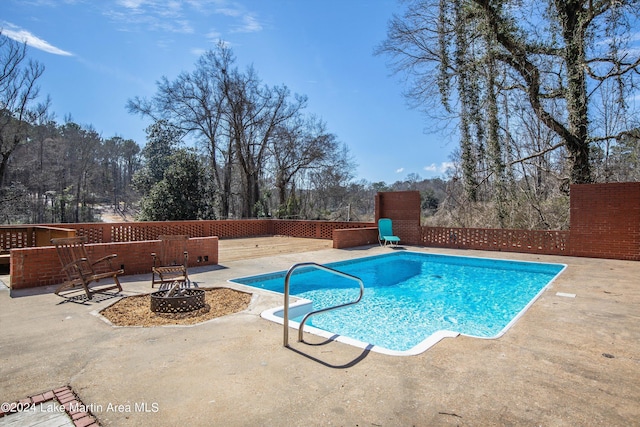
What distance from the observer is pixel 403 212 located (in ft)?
39.8

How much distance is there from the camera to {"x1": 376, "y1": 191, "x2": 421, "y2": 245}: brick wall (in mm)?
11945

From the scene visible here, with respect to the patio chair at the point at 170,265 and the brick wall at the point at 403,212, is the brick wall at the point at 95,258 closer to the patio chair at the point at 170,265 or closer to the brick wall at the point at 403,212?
the patio chair at the point at 170,265

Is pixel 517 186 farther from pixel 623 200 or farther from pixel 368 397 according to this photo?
pixel 368 397

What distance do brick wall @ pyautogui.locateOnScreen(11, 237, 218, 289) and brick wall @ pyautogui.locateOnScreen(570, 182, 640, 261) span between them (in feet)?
30.0

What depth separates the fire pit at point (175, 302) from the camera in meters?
4.04

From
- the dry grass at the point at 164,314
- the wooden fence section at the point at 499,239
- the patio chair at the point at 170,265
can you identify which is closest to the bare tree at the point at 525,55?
the wooden fence section at the point at 499,239

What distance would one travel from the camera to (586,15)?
9.67 meters

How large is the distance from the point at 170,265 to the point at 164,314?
252 centimetres

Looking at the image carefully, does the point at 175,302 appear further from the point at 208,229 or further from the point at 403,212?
the point at 208,229

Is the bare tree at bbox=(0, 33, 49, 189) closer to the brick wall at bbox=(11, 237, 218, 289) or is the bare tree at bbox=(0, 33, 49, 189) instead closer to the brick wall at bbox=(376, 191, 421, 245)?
the brick wall at bbox=(11, 237, 218, 289)

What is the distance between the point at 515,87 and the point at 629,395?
11.5m

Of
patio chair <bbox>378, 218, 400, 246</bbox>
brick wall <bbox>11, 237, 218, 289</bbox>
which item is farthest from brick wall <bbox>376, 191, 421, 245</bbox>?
brick wall <bbox>11, 237, 218, 289</bbox>

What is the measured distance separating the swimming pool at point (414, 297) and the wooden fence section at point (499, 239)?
161cm

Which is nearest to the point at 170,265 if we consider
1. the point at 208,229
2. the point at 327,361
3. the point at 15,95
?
the point at 327,361
